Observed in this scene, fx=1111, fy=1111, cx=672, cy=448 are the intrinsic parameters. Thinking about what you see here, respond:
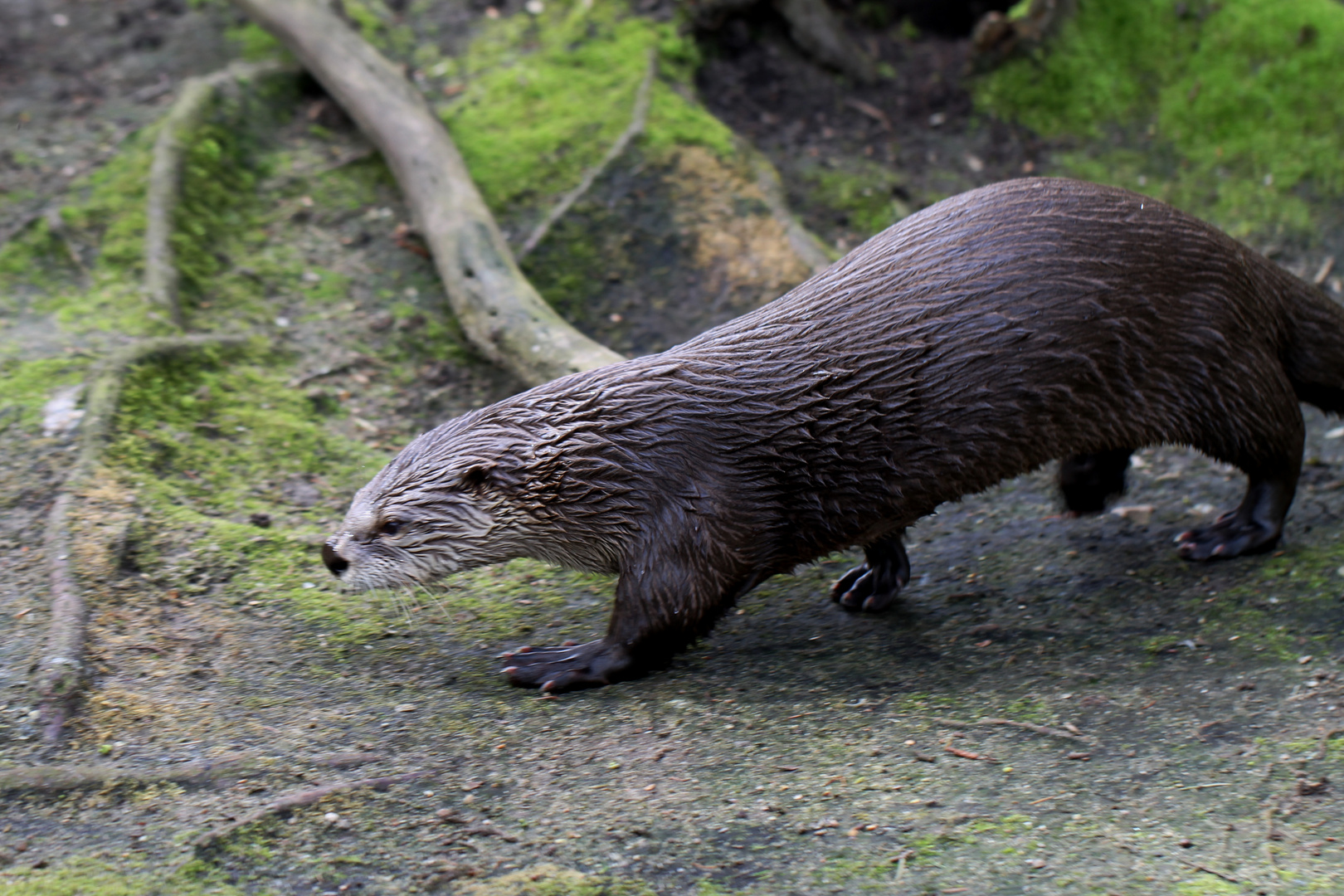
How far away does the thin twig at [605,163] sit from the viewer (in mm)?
4879

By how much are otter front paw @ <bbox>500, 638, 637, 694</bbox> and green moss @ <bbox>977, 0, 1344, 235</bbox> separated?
145 inches

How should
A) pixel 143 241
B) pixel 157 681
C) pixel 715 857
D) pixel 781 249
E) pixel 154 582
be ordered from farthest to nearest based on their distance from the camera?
pixel 781 249, pixel 143 241, pixel 154 582, pixel 157 681, pixel 715 857

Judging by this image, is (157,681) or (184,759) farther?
(157,681)

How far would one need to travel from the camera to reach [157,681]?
275 cm

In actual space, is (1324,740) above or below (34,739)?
above

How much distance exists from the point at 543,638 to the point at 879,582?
104cm

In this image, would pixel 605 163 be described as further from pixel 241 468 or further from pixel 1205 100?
pixel 1205 100

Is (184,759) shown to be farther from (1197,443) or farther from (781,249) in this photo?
(781,249)

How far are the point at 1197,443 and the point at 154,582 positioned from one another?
298 cm

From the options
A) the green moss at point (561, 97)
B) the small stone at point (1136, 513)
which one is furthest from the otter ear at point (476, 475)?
the green moss at point (561, 97)

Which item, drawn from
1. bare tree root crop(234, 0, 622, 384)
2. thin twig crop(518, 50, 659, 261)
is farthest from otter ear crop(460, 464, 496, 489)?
thin twig crop(518, 50, 659, 261)

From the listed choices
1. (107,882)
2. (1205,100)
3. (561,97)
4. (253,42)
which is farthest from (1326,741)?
(253,42)

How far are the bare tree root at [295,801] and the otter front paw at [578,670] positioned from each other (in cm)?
47

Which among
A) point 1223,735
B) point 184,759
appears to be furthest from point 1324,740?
point 184,759
